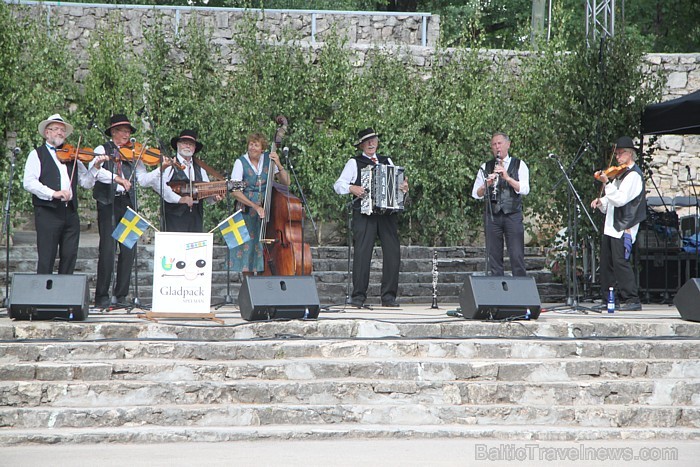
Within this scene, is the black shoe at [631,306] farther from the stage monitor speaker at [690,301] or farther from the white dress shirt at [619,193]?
the stage monitor speaker at [690,301]

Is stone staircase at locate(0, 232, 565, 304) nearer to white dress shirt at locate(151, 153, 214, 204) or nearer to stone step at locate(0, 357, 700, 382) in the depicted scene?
white dress shirt at locate(151, 153, 214, 204)

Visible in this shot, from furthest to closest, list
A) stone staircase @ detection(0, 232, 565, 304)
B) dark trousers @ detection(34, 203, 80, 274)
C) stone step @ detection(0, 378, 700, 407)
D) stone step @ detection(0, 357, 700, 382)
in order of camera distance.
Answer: stone staircase @ detection(0, 232, 565, 304), dark trousers @ detection(34, 203, 80, 274), stone step @ detection(0, 357, 700, 382), stone step @ detection(0, 378, 700, 407)

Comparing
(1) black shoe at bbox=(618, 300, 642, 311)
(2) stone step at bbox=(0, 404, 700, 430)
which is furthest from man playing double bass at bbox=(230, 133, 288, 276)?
(1) black shoe at bbox=(618, 300, 642, 311)

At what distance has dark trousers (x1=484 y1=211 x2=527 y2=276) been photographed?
9.10 m

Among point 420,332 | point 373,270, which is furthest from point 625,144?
point 373,270

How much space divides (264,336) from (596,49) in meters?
5.25

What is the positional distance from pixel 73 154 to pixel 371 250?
292cm

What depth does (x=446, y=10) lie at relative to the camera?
2208cm

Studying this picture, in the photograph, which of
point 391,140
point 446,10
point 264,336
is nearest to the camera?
point 264,336

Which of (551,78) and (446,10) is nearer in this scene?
(551,78)

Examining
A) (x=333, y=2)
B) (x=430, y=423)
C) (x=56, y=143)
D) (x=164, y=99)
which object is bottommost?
(x=430, y=423)

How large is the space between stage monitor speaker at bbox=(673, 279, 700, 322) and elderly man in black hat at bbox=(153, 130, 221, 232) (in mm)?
4288

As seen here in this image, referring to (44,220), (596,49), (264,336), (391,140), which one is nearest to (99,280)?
(44,220)

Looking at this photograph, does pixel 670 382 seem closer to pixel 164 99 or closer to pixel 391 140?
pixel 391 140
